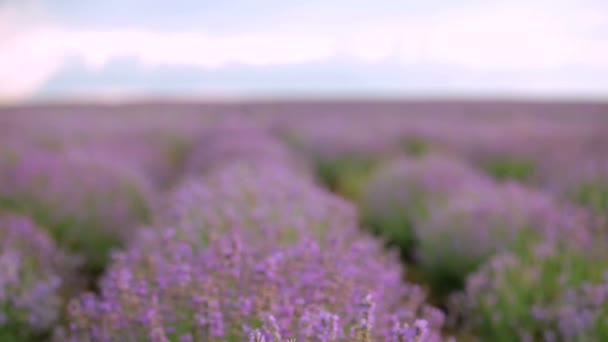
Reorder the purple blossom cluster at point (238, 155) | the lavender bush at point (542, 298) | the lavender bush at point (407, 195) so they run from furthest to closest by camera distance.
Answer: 1. the purple blossom cluster at point (238, 155)
2. the lavender bush at point (407, 195)
3. the lavender bush at point (542, 298)

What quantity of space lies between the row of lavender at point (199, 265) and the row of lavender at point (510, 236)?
0.60 metres

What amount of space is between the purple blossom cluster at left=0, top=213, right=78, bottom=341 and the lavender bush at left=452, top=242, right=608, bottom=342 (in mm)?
2071

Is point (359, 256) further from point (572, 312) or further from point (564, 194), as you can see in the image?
point (564, 194)

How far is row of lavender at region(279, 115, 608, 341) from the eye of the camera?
3.01 m

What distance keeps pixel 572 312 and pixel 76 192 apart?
3.50 metres

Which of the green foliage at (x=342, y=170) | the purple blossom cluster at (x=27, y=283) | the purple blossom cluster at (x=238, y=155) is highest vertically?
the purple blossom cluster at (x=238, y=155)

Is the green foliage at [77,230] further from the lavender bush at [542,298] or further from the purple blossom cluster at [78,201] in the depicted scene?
the lavender bush at [542,298]

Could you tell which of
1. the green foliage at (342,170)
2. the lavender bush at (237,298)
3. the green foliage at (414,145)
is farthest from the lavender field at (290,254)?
the green foliage at (414,145)

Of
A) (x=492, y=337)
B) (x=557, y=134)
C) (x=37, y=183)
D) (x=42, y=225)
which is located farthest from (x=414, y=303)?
(x=557, y=134)

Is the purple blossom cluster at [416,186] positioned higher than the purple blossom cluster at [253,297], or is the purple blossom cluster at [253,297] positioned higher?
the purple blossom cluster at [253,297]

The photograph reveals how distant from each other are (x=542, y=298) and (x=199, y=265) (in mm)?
1841

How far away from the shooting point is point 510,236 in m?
4.01

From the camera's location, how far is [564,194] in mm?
5426

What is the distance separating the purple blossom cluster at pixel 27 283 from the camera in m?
2.75
